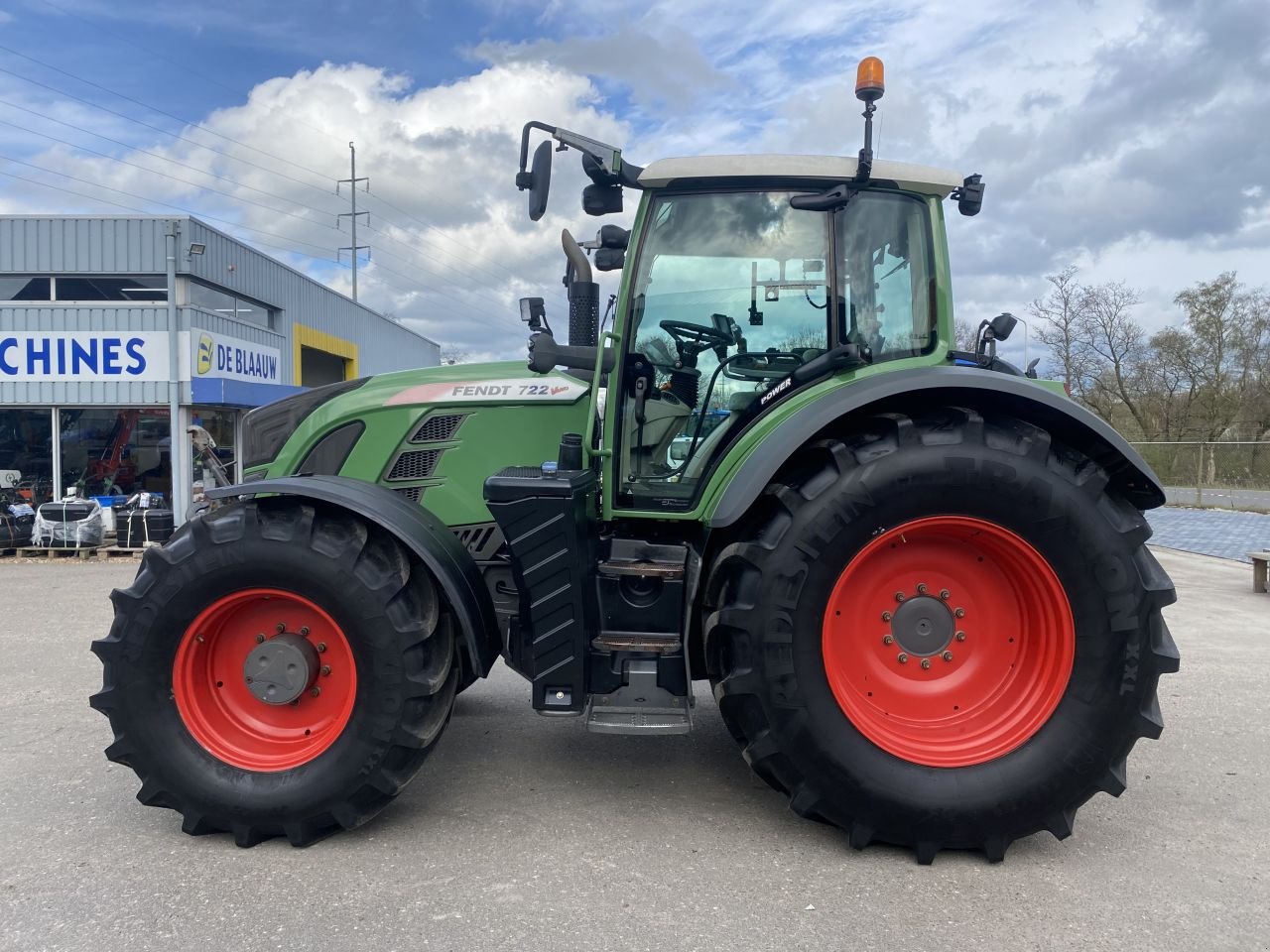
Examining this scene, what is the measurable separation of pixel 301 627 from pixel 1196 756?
154 inches

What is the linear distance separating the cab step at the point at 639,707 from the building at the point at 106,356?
11376mm

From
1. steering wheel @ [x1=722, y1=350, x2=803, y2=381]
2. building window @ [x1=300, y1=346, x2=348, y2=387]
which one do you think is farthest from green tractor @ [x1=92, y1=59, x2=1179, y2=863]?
building window @ [x1=300, y1=346, x2=348, y2=387]

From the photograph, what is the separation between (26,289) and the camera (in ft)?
42.3

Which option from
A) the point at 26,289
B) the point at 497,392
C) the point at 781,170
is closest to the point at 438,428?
the point at 497,392

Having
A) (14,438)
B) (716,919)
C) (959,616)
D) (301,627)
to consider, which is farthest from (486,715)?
(14,438)

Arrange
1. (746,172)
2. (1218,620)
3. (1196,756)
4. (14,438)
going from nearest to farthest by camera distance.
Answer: (746,172)
(1196,756)
(1218,620)
(14,438)

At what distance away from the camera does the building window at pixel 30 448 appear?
12641 mm

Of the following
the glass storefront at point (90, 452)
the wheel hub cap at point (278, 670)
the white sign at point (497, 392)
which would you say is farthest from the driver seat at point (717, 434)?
the glass storefront at point (90, 452)

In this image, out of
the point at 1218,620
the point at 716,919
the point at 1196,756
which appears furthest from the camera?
the point at 1218,620

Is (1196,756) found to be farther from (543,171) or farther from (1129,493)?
Answer: (543,171)

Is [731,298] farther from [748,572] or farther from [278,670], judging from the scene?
[278,670]

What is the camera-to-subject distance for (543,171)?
304 centimetres

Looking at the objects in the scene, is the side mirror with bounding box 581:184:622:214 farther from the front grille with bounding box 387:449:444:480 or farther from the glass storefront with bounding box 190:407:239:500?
the glass storefront with bounding box 190:407:239:500

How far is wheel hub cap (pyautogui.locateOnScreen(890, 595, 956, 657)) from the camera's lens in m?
2.96
